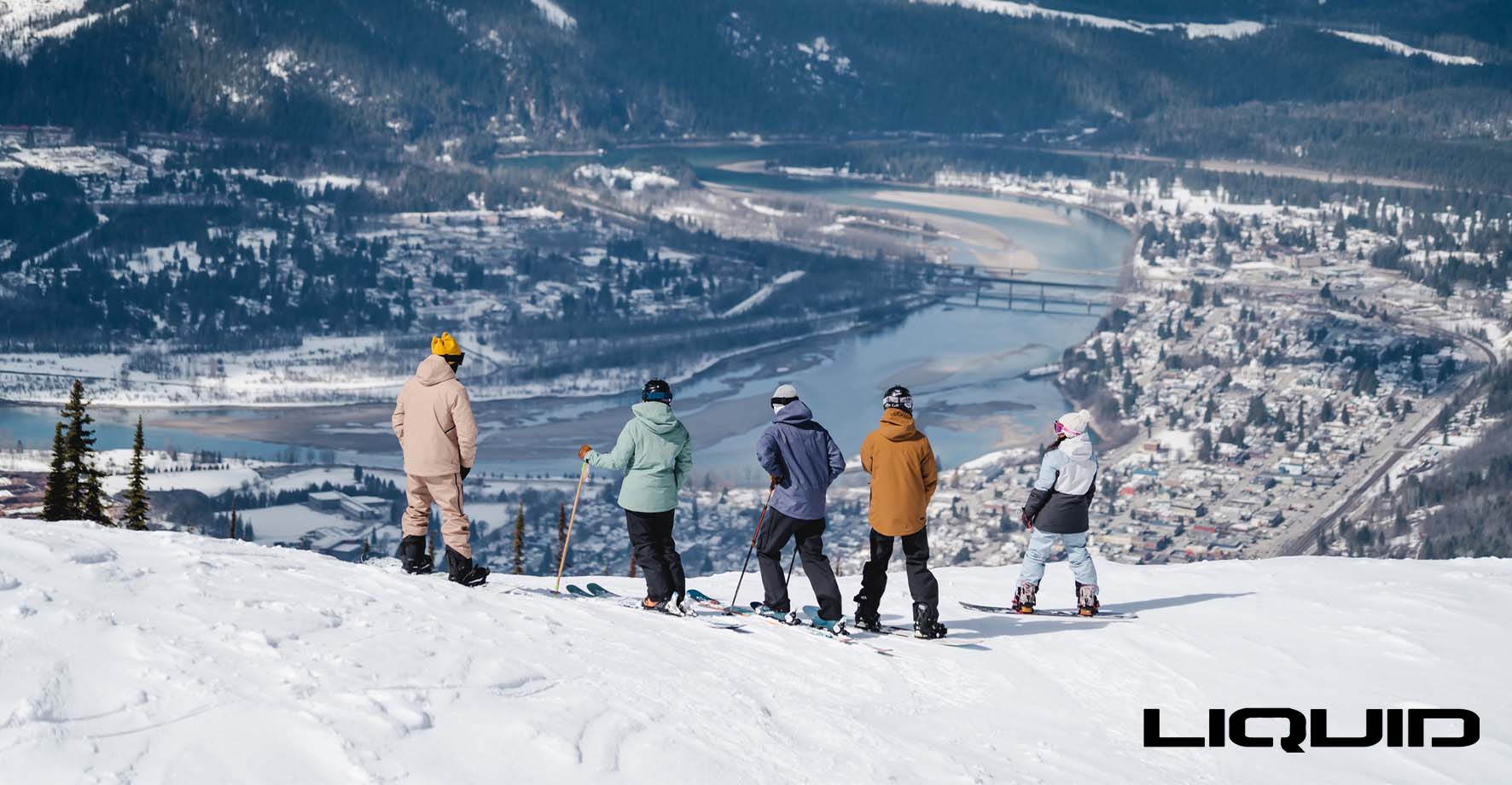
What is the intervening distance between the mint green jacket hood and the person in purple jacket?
525 mm

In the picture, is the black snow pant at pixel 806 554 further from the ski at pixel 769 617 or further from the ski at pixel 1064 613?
the ski at pixel 1064 613

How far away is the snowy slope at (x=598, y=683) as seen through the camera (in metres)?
6.21

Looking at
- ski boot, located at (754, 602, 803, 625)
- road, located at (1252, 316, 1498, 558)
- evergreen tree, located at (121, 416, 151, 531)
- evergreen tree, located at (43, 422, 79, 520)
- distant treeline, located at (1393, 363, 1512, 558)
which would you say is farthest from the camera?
road, located at (1252, 316, 1498, 558)

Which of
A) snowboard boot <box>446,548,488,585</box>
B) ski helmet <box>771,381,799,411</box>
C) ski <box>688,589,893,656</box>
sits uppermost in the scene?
ski helmet <box>771,381,799,411</box>

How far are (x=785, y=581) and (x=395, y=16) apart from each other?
198 metres

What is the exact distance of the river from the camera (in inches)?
2938

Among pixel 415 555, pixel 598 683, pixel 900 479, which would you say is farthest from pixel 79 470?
pixel 598 683

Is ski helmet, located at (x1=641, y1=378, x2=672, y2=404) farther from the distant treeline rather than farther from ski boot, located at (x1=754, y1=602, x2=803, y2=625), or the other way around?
the distant treeline

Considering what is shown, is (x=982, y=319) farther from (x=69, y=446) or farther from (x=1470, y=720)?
(x=1470, y=720)

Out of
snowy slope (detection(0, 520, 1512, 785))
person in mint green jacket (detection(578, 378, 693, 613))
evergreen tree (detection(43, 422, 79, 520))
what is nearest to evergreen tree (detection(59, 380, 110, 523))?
evergreen tree (detection(43, 422, 79, 520))

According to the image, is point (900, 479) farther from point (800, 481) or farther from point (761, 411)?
point (761, 411)

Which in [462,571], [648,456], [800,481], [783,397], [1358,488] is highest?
[783,397]

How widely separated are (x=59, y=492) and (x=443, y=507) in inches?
641

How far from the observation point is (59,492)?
23.6 metres
